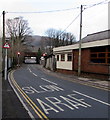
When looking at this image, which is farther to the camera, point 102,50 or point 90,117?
point 102,50

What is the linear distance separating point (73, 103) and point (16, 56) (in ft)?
159

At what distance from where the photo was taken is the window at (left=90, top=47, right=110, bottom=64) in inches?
736

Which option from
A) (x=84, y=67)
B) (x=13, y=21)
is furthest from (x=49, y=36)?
(x=84, y=67)

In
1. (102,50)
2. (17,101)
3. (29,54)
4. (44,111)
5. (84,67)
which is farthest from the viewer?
(29,54)

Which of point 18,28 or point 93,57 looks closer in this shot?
point 93,57

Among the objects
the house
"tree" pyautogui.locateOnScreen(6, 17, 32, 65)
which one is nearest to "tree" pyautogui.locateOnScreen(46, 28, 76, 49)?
"tree" pyautogui.locateOnScreen(6, 17, 32, 65)

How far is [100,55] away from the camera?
19.7m

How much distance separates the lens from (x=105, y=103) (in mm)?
8672

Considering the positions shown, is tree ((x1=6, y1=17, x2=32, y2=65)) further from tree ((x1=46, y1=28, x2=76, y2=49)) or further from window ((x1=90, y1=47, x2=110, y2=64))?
window ((x1=90, y1=47, x2=110, y2=64))

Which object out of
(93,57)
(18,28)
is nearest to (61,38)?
(18,28)

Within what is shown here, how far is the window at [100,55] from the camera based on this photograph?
18.7m

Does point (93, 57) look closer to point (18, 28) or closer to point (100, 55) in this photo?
point (100, 55)

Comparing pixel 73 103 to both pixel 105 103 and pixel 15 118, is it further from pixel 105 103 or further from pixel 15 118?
pixel 15 118

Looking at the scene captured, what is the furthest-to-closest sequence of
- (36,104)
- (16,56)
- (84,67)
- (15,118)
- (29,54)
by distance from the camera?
1. (29,54)
2. (16,56)
3. (84,67)
4. (36,104)
5. (15,118)
